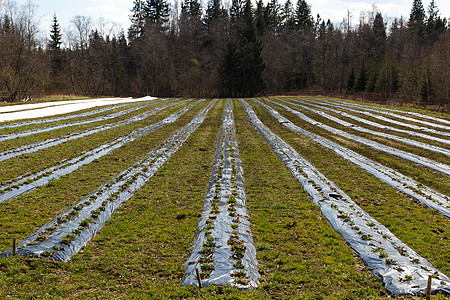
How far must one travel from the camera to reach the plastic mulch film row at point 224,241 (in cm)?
448

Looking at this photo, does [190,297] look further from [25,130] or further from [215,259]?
[25,130]

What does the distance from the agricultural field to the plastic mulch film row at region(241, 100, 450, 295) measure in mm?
27

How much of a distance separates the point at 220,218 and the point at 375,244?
9.96 feet

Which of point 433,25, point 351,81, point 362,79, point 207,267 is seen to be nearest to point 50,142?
point 207,267

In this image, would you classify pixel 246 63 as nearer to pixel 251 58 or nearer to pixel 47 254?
pixel 251 58

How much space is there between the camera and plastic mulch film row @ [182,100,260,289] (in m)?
4.48

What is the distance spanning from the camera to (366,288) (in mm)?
4293

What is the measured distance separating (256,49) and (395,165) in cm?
4181

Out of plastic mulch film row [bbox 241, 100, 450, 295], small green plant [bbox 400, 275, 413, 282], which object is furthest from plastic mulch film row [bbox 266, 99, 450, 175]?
small green plant [bbox 400, 275, 413, 282]

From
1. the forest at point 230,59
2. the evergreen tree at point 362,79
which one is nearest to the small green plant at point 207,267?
the forest at point 230,59

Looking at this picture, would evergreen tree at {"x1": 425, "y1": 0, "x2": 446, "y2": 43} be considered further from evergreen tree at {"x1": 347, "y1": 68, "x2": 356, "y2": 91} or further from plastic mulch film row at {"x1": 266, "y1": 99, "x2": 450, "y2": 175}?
plastic mulch film row at {"x1": 266, "y1": 99, "x2": 450, "y2": 175}

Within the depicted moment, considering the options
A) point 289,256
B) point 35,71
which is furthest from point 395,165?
point 35,71

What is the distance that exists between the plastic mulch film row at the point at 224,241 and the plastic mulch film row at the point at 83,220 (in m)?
2.06

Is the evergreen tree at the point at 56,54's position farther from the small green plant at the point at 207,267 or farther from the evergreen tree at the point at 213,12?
the small green plant at the point at 207,267
